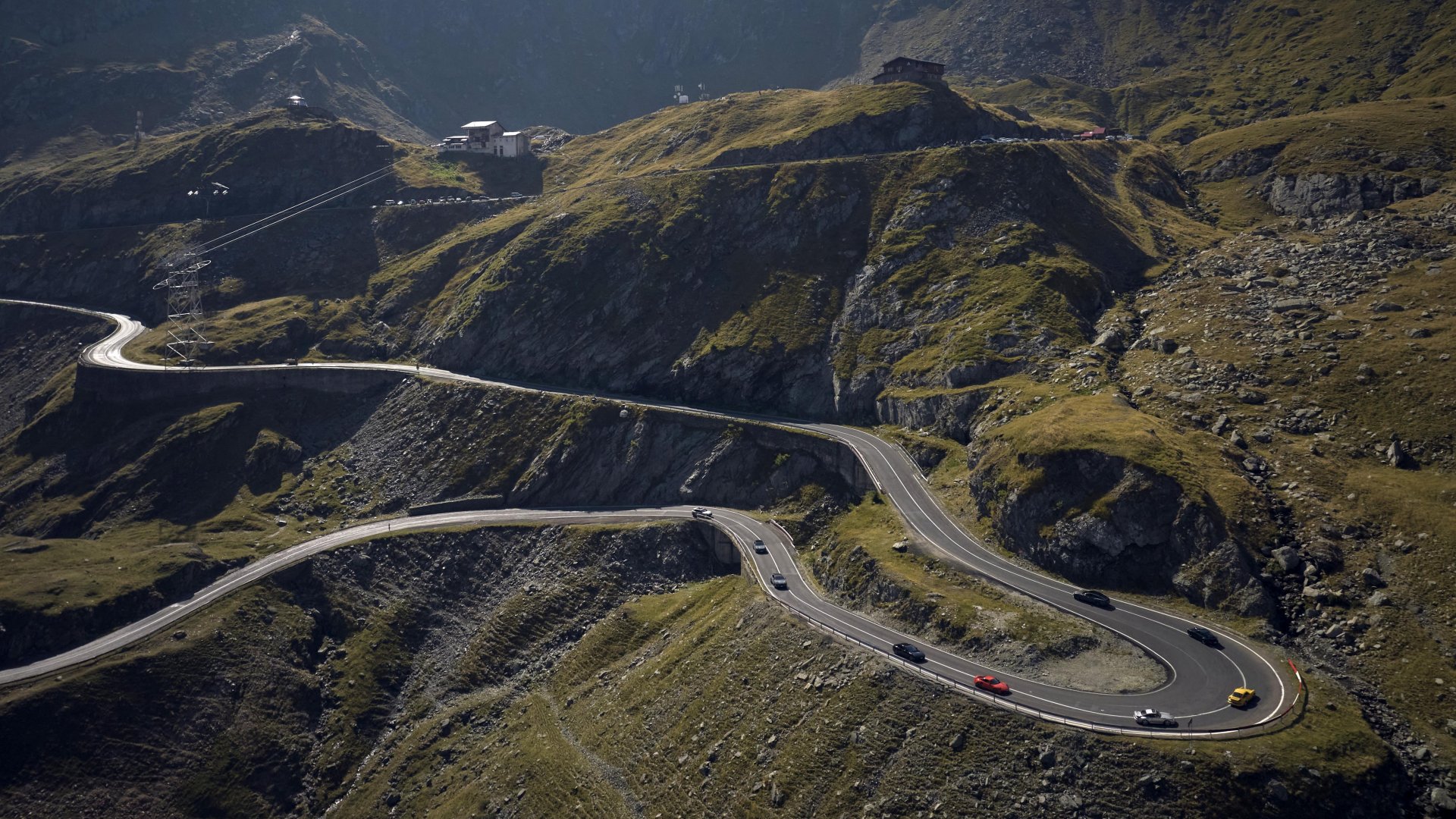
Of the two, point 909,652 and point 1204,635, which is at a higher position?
point 909,652

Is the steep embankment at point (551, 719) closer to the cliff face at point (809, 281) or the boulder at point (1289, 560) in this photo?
the boulder at point (1289, 560)

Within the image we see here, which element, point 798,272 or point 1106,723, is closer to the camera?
point 1106,723

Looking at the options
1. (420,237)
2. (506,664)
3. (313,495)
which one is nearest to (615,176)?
(420,237)

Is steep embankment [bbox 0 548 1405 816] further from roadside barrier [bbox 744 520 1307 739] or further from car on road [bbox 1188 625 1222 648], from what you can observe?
car on road [bbox 1188 625 1222 648]

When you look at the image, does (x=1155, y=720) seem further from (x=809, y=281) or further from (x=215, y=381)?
(x=215, y=381)

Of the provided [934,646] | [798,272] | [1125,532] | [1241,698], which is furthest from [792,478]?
[1241,698]

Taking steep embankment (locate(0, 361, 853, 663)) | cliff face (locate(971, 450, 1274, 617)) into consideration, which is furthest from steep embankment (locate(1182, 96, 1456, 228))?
steep embankment (locate(0, 361, 853, 663))
